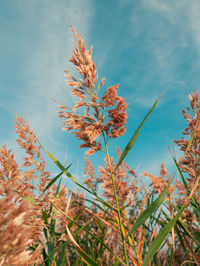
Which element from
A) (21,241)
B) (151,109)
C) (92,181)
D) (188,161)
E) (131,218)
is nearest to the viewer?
(21,241)

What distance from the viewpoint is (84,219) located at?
325cm

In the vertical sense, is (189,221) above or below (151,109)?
below

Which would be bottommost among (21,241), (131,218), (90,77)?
(21,241)

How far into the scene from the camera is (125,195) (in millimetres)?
2322

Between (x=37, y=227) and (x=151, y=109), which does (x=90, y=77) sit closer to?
(x=151, y=109)

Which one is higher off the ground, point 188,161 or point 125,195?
point 188,161

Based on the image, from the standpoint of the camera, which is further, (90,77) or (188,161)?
(188,161)

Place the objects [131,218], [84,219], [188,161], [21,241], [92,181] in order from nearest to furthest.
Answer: [21,241], [188,161], [131,218], [84,219], [92,181]

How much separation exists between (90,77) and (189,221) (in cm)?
170

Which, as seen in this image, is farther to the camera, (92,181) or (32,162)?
(92,181)

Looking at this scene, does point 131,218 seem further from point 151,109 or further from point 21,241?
point 21,241

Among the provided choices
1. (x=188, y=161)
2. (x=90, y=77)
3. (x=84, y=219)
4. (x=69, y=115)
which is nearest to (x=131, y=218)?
(x=84, y=219)

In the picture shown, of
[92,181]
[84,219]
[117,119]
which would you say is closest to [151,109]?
[117,119]

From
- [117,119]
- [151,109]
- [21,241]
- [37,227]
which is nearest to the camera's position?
[21,241]
